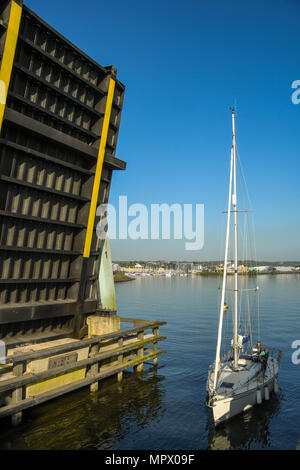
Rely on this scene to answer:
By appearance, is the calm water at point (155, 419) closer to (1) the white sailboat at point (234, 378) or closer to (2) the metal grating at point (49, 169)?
(1) the white sailboat at point (234, 378)

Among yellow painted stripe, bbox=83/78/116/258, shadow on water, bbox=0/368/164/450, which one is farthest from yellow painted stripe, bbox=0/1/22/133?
shadow on water, bbox=0/368/164/450

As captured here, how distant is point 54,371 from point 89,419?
269 cm

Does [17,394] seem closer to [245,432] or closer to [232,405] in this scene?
[232,405]

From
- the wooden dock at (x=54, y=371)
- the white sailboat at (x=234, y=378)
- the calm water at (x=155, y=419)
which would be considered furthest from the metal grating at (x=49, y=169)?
the white sailboat at (x=234, y=378)

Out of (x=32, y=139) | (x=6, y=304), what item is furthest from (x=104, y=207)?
(x=6, y=304)

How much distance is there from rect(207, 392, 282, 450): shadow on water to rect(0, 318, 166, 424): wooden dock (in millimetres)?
5881

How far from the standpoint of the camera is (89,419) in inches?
591

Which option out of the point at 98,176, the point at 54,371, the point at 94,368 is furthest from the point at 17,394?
the point at 98,176

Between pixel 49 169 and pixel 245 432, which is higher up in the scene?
pixel 49 169

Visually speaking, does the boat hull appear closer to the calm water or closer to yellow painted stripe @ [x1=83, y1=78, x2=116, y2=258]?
the calm water

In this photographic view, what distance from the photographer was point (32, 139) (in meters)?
15.8

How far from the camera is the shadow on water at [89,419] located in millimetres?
12898

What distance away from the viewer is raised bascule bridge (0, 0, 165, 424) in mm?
14125
